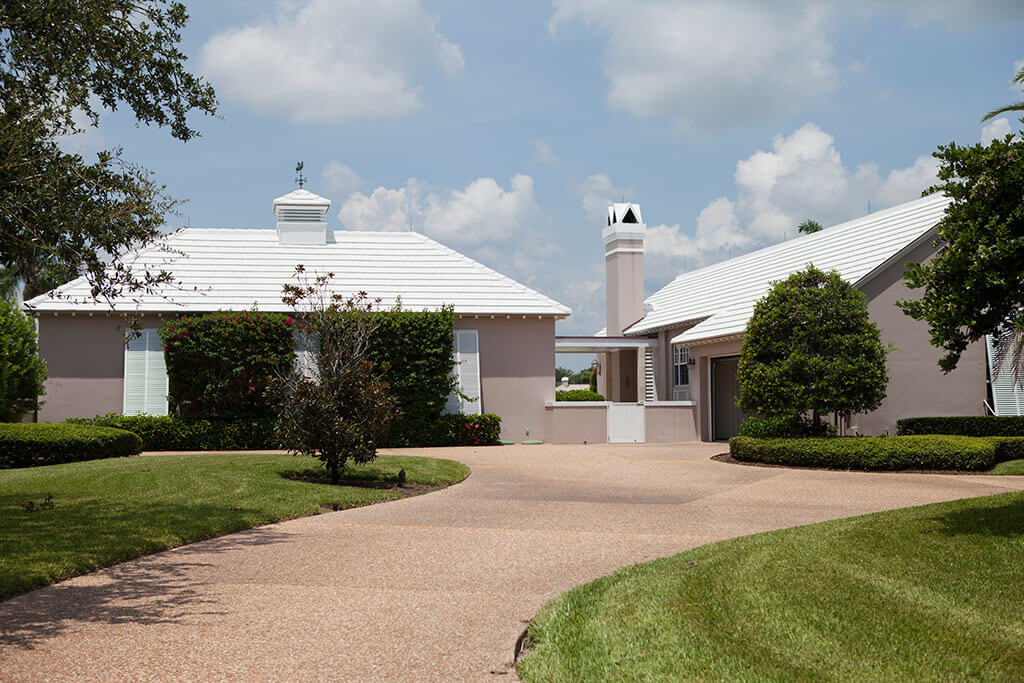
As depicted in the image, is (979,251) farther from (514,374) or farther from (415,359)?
(514,374)

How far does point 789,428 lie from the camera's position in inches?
736

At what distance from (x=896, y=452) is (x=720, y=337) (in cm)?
774

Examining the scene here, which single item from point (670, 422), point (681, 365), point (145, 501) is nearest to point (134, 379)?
point (145, 501)

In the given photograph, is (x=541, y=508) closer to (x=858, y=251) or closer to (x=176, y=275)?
(x=858, y=251)

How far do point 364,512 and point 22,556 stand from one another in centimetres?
433

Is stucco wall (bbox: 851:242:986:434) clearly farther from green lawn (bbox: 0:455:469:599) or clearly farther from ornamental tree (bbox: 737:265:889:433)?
green lawn (bbox: 0:455:469:599)

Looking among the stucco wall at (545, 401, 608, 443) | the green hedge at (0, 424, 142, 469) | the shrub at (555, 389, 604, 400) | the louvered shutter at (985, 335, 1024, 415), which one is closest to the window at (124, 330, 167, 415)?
the green hedge at (0, 424, 142, 469)

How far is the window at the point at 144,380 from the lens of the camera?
22.5 metres

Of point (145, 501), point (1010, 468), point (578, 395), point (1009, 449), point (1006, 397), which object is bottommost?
point (1010, 468)

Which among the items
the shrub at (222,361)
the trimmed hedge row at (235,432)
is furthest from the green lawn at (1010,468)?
the shrub at (222,361)

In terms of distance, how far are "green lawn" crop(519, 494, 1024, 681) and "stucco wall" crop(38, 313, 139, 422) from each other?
19.1 meters

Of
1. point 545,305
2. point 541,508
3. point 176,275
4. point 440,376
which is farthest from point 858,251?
point 176,275

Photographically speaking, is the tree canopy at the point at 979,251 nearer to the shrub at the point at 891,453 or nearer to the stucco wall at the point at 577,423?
the shrub at the point at 891,453

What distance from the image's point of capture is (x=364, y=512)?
1148 cm
